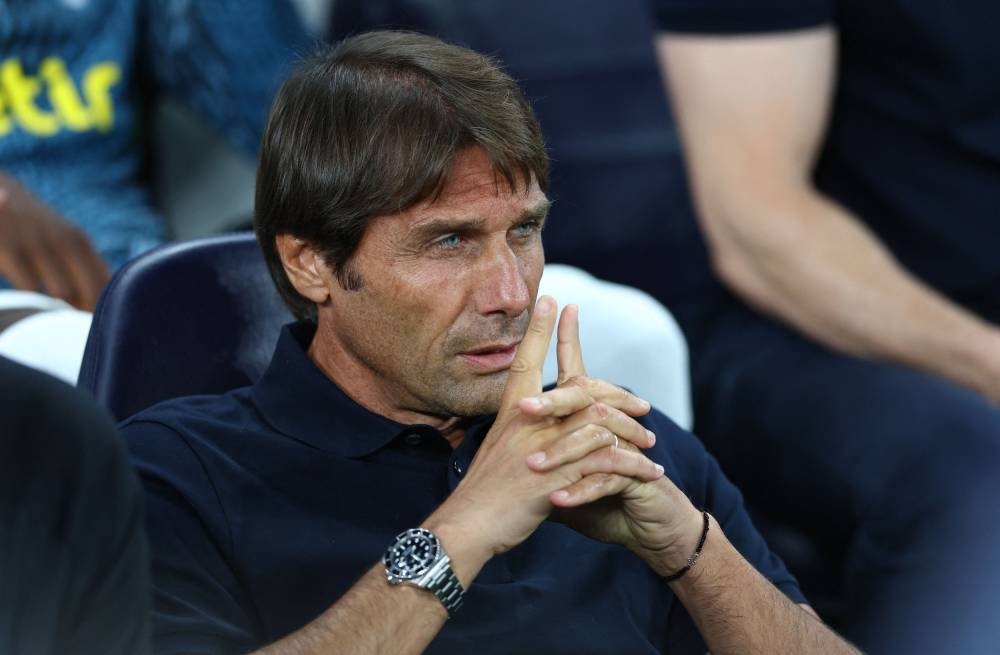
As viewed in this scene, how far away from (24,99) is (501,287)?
3.92 feet

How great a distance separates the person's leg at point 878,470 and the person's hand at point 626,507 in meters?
0.57

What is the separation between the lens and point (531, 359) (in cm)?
127

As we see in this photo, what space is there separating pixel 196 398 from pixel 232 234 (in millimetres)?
254

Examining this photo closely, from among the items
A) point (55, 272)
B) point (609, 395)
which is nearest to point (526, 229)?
point (609, 395)

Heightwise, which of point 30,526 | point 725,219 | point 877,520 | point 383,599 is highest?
point 30,526

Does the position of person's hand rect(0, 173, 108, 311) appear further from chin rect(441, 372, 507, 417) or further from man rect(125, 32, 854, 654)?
chin rect(441, 372, 507, 417)

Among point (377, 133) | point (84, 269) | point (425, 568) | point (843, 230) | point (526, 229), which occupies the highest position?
point (377, 133)

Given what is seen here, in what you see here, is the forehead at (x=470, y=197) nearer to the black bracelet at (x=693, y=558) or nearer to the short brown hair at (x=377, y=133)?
the short brown hair at (x=377, y=133)

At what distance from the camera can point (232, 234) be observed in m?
1.61

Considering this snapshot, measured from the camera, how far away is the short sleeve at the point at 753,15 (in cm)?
203

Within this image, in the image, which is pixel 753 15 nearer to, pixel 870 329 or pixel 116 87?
pixel 870 329

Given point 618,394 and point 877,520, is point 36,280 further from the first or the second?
point 877,520

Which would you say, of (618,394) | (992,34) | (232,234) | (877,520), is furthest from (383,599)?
(992,34)

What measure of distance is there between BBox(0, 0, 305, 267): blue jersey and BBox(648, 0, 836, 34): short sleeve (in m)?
0.57
